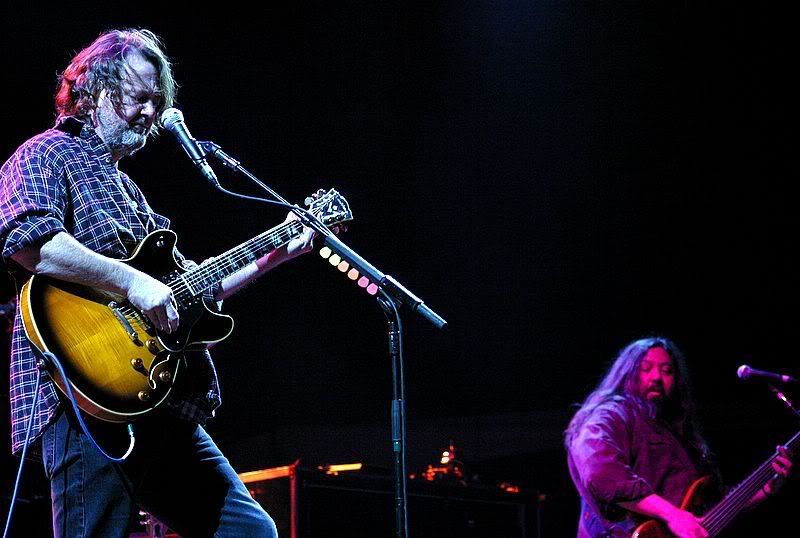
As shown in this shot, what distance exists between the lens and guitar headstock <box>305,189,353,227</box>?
2.95m

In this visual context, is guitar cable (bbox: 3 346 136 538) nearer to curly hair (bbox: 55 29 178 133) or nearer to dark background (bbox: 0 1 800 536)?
curly hair (bbox: 55 29 178 133)

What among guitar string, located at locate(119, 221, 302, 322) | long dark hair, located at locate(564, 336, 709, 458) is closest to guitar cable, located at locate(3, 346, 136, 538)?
guitar string, located at locate(119, 221, 302, 322)

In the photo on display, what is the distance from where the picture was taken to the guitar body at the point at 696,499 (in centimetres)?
439

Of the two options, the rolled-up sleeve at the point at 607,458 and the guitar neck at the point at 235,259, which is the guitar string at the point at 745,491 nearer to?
the rolled-up sleeve at the point at 607,458

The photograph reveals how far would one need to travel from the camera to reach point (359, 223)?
7031 millimetres

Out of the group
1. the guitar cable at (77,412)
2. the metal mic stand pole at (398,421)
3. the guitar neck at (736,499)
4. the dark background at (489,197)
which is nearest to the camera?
the guitar cable at (77,412)

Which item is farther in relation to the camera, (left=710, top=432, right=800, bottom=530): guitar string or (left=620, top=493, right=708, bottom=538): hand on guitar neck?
(left=710, top=432, right=800, bottom=530): guitar string

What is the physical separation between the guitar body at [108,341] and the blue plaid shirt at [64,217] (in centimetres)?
7

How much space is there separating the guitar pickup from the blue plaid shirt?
0.15 metres

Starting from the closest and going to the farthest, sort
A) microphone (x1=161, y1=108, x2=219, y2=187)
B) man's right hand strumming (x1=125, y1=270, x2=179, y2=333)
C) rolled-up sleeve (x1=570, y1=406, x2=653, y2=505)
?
man's right hand strumming (x1=125, y1=270, x2=179, y2=333), microphone (x1=161, y1=108, x2=219, y2=187), rolled-up sleeve (x1=570, y1=406, x2=653, y2=505)

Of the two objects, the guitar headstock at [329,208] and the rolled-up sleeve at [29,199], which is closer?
the rolled-up sleeve at [29,199]

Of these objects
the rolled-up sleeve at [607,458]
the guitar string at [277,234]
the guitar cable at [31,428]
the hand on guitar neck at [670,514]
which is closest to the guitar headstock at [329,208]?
the guitar string at [277,234]

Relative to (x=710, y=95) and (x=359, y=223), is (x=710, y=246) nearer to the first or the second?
(x=710, y=95)

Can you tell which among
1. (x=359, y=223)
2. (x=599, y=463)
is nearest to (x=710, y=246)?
(x=359, y=223)
